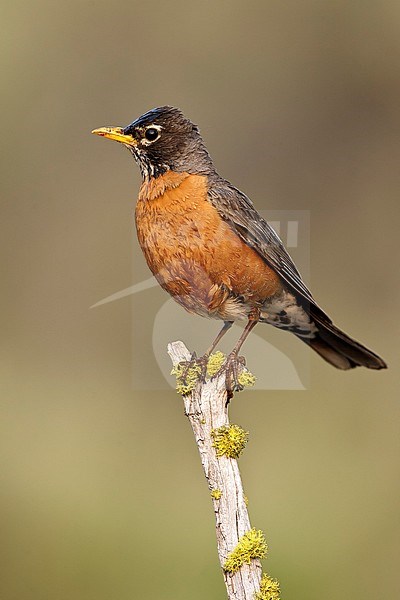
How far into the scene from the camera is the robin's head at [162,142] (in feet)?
11.9

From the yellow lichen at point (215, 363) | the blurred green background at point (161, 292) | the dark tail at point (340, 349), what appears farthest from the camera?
the blurred green background at point (161, 292)

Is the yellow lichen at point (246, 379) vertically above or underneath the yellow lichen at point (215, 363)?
underneath

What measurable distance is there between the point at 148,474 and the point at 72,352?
1359 millimetres

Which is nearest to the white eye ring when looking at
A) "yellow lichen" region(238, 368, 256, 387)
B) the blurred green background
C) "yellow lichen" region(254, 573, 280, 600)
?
"yellow lichen" region(238, 368, 256, 387)

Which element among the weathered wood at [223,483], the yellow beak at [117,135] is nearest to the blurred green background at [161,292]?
the yellow beak at [117,135]

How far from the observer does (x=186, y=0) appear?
28.0ft

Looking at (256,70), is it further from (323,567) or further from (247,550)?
(247,550)

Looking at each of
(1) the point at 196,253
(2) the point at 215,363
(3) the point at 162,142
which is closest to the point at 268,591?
(2) the point at 215,363

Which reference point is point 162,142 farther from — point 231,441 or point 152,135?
point 231,441

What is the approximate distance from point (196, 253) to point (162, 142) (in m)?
0.58

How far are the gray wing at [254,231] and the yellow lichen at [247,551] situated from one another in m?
1.19

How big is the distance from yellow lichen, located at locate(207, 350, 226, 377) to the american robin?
0.22ft

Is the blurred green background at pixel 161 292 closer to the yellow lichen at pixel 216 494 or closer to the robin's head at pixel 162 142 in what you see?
the robin's head at pixel 162 142

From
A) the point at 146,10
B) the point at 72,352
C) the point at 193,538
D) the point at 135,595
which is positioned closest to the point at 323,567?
the point at 193,538
